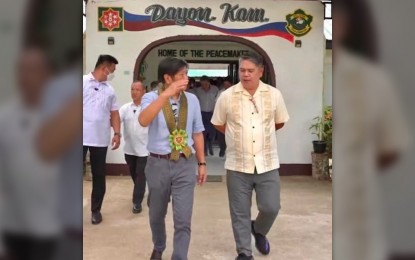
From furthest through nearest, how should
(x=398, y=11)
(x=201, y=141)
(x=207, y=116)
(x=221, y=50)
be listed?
(x=221, y=50)
(x=207, y=116)
(x=201, y=141)
(x=398, y=11)

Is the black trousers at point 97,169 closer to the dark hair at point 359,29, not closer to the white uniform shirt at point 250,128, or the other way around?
the white uniform shirt at point 250,128

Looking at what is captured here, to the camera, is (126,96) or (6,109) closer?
(6,109)

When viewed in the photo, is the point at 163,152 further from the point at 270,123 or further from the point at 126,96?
the point at 126,96

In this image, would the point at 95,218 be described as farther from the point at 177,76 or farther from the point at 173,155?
the point at 177,76

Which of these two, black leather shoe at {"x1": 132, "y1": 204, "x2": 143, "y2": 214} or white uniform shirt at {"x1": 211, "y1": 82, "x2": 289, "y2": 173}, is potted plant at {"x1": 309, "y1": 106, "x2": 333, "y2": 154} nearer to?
black leather shoe at {"x1": 132, "y1": 204, "x2": 143, "y2": 214}

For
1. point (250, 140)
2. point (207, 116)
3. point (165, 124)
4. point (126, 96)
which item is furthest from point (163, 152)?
point (207, 116)

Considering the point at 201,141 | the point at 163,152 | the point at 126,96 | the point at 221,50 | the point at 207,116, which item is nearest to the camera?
the point at 163,152

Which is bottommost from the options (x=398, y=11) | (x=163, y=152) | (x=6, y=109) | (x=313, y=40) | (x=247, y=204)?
(x=247, y=204)

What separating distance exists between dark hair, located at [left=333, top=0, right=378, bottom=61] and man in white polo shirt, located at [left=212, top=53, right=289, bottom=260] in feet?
10.8

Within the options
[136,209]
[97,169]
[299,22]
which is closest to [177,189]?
[97,169]

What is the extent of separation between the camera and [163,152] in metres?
3.89

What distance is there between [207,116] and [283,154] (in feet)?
10.5

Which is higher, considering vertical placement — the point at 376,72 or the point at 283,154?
the point at 376,72

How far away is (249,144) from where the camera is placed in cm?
409
